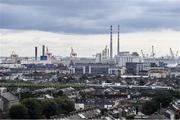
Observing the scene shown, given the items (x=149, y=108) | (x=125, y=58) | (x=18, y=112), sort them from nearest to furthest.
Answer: (x=18, y=112) < (x=149, y=108) < (x=125, y=58)

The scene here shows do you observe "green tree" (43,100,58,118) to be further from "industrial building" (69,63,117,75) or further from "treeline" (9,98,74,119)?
"industrial building" (69,63,117,75)

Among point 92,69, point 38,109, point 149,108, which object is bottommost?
point 149,108

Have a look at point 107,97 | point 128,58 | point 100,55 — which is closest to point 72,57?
point 100,55

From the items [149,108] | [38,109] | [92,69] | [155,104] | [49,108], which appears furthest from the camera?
[92,69]

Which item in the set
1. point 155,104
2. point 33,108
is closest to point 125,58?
point 155,104

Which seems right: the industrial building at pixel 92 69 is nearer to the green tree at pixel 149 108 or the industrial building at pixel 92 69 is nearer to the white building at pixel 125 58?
the white building at pixel 125 58

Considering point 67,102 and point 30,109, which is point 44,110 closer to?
point 30,109

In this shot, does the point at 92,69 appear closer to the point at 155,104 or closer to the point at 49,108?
the point at 155,104

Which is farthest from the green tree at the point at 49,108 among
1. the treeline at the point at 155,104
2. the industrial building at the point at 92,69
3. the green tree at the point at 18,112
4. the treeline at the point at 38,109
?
the industrial building at the point at 92,69

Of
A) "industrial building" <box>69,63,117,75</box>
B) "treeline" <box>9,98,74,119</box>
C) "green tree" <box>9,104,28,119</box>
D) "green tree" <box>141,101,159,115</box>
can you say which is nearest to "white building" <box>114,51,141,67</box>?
"industrial building" <box>69,63,117,75</box>
